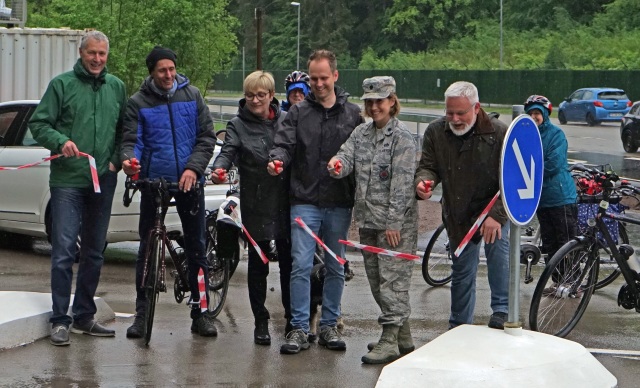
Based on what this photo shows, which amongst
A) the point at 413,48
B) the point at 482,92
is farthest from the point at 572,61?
the point at 413,48

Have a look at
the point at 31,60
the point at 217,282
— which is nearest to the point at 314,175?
the point at 217,282

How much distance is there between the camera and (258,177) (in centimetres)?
800

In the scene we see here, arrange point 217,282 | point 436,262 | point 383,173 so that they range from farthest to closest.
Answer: point 436,262, point 217,282, point 383,173

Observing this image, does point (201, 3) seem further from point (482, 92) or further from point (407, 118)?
point (482, 92)

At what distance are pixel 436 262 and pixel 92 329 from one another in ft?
12.3

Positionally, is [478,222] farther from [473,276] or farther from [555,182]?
[555,182]

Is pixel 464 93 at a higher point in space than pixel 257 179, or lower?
higher

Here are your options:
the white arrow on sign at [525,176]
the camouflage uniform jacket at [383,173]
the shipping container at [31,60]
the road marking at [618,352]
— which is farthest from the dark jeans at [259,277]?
the shipping container at [31,60]

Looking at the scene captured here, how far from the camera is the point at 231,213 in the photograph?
8531mm

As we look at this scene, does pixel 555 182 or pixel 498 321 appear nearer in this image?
pixel 498 321

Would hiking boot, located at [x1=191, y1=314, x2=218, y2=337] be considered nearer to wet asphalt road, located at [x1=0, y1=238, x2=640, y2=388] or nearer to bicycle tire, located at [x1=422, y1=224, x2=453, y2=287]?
wet asphalt road, located at [x1=0, y1=238, x2=640, y2=388]

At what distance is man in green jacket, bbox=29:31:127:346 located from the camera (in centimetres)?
795

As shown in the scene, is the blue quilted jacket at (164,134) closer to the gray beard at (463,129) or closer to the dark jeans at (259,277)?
the dark jeans at (259,277)

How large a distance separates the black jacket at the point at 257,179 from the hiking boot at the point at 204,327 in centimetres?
83
